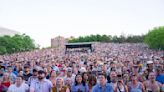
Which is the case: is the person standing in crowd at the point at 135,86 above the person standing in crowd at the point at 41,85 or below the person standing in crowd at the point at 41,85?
below

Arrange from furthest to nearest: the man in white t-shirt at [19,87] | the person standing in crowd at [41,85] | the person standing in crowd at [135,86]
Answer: the person standing in crowd at [135,86], the man in white t-shirt at [19,87], the person standing in crowd at [41,85]

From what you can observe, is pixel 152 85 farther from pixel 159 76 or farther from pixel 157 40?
pixel 157 40

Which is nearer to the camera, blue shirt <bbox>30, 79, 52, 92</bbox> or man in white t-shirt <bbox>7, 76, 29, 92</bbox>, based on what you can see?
blue shirt <bbox>30, 79, 52, 92</bbox>

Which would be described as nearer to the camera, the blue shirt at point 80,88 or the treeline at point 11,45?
the blue shirt at point 80,88

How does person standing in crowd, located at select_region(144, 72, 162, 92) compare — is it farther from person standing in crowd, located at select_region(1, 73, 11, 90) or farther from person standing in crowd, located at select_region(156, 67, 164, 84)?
person standing in crowd, located at select_region(1, 73, 11, 90)

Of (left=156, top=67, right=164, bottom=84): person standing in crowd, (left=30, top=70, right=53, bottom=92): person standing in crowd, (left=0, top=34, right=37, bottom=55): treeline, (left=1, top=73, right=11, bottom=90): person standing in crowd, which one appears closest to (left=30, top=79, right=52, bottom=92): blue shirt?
(left=30, top=70, right=53, bottom=92): person standing in crowd

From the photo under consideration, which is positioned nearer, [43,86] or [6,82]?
[43,86]

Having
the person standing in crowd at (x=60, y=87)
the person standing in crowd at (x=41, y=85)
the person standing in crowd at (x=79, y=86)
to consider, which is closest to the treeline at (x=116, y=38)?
the person standing in crowd at (x=79, y=86)

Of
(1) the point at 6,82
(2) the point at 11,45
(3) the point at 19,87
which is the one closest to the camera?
(3) the point at 19,87

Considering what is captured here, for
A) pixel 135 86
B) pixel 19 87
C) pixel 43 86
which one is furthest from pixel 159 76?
pixel 19 87

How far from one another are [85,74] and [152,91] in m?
1.56

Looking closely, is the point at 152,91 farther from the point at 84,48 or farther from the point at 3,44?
the point at 3,44

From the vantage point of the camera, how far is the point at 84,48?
2218 inches

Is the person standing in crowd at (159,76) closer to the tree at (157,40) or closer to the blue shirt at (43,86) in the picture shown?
the blue shirt at (43,86)
